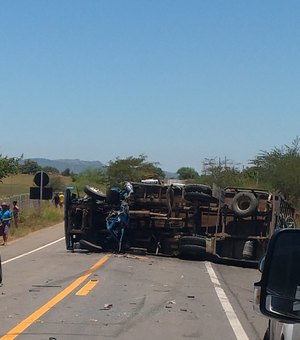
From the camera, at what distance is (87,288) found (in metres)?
14.0

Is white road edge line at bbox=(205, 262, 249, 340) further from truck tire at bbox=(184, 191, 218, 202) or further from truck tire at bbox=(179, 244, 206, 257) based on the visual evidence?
truck tire at bbox=(184, 191, 218, 202)

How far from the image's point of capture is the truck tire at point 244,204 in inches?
803

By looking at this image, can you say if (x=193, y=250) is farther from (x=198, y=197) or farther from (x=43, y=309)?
(x=43, y=309)

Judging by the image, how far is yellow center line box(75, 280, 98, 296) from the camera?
13263mm

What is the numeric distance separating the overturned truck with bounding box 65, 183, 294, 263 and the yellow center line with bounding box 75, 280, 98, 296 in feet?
20.4

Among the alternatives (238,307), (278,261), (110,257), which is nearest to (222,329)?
(238,307)

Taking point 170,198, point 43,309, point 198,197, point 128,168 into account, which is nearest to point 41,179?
point 170,198

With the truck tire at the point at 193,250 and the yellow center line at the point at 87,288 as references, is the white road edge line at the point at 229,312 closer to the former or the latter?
the yellow center line at the point at 87,288

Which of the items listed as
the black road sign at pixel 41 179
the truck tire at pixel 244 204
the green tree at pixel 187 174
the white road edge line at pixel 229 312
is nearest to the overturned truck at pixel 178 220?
the truck tire at pixel 244 204

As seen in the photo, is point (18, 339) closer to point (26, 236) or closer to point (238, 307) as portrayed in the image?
point (238, 307)

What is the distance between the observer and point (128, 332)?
9.55 metres

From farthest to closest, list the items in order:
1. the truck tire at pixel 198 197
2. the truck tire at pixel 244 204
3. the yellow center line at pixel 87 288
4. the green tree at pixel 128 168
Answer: the green tree at pixel 128 168, the truck tire at pixel 198 197, the truck tire at pixel 244 204, the yellow center line at pixel 87 288

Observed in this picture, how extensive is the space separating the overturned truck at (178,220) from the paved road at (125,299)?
28.8 inches

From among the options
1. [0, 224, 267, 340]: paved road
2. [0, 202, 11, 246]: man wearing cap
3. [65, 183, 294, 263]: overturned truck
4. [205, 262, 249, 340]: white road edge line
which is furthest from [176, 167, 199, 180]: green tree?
[205, 262, 249, 340]: white road edge line
